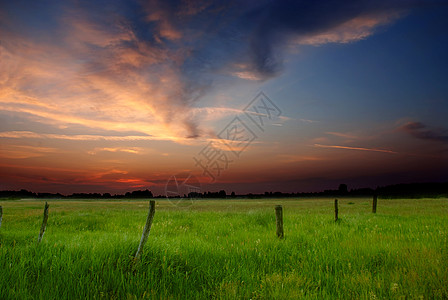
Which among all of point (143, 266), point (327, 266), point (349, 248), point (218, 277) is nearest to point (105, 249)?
point (143, 266)

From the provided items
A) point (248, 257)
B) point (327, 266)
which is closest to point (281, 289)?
point (327, 266)

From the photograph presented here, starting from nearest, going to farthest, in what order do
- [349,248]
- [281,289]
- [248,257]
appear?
[281,289] → [248,257] → [349,248]

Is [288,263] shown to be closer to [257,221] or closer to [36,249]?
[36,249]

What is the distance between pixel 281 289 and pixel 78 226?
53.6 ft

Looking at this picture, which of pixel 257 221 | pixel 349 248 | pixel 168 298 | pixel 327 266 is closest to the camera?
pixel 168 298

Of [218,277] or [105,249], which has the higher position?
[105,249]

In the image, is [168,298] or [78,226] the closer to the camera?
[168,298]

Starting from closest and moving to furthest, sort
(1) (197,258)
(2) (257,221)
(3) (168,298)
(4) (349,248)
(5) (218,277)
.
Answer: (3) (168,298)
(5) (218,277)
(1) (197,258)
(4) (349,248)
(2) (257,221)

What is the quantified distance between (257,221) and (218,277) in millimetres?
10868

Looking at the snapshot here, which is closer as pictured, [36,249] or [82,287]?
[82,287]

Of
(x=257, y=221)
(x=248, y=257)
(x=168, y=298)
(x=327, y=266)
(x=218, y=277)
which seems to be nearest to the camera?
(x=168, y=298)

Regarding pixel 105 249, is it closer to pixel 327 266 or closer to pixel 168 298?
pixel 168 298

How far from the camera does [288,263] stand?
7641mm

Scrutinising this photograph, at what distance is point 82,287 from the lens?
5.30 metres
